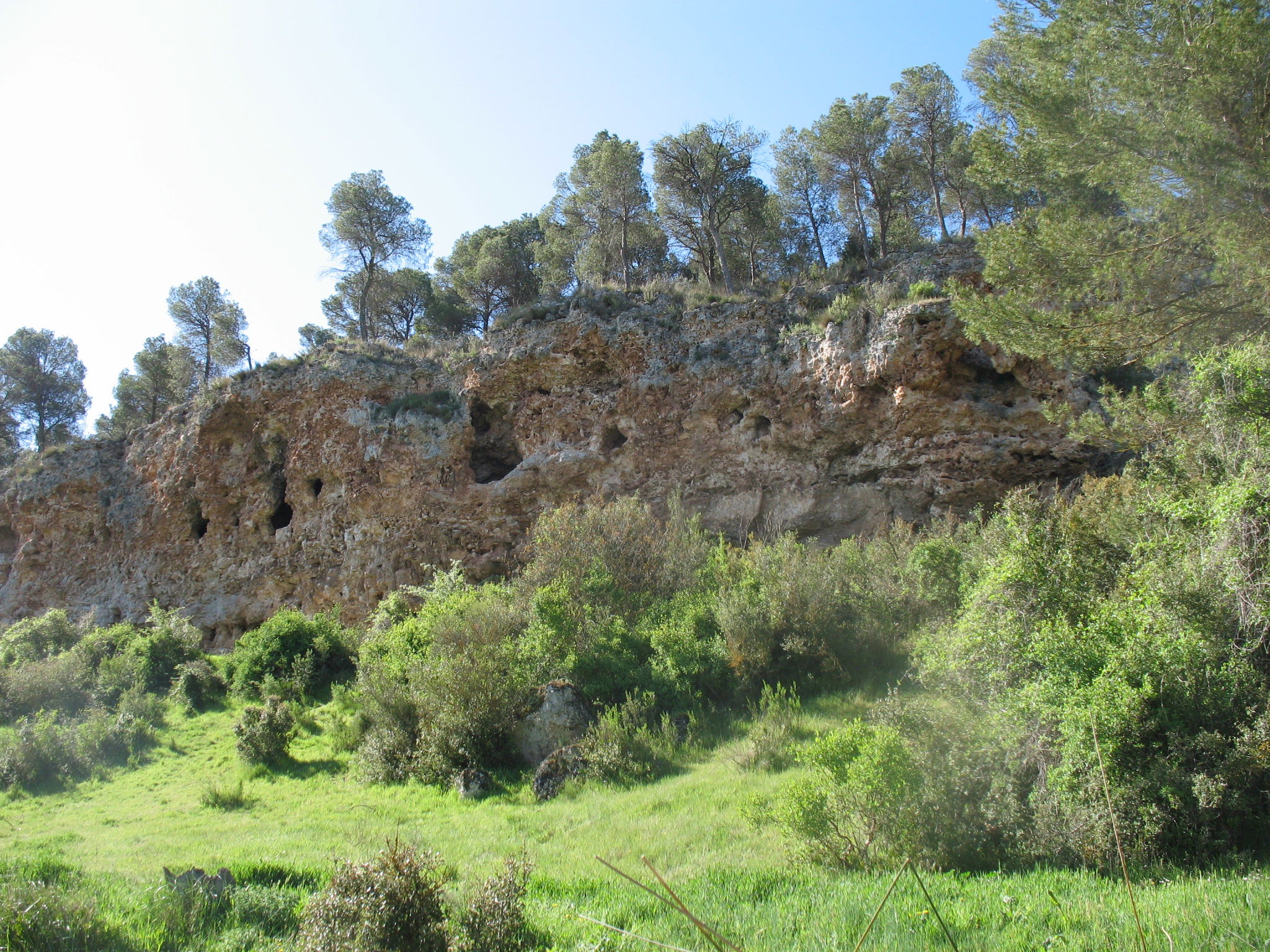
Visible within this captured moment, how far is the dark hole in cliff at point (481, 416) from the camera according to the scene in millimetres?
19812

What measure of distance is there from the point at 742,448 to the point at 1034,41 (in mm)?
9294

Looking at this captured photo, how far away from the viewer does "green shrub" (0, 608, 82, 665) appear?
2014 cm

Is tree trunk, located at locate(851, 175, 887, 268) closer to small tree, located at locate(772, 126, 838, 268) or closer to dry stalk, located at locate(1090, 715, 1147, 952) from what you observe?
small tree, located at locate(772, 126, 838, 268)

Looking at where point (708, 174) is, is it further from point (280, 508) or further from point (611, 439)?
point (280, 508)

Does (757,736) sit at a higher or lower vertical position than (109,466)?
lower

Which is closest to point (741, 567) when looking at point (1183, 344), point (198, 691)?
point (1183, 344)

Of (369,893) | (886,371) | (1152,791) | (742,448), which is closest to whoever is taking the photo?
(369,893)

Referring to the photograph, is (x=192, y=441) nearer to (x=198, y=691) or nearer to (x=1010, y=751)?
(x=198, y=691)

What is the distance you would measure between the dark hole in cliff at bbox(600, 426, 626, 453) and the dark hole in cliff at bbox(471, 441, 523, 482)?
2.91 m

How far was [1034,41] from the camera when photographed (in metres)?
9.27

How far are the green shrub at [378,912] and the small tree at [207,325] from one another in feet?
95.0

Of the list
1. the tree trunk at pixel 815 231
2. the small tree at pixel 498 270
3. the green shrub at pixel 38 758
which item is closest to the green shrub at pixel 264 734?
the green shrub at pixel 38 758

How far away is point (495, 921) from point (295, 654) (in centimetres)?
1472

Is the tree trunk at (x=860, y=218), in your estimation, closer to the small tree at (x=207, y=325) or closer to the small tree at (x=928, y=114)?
the small tree at (x=928, y=114)
